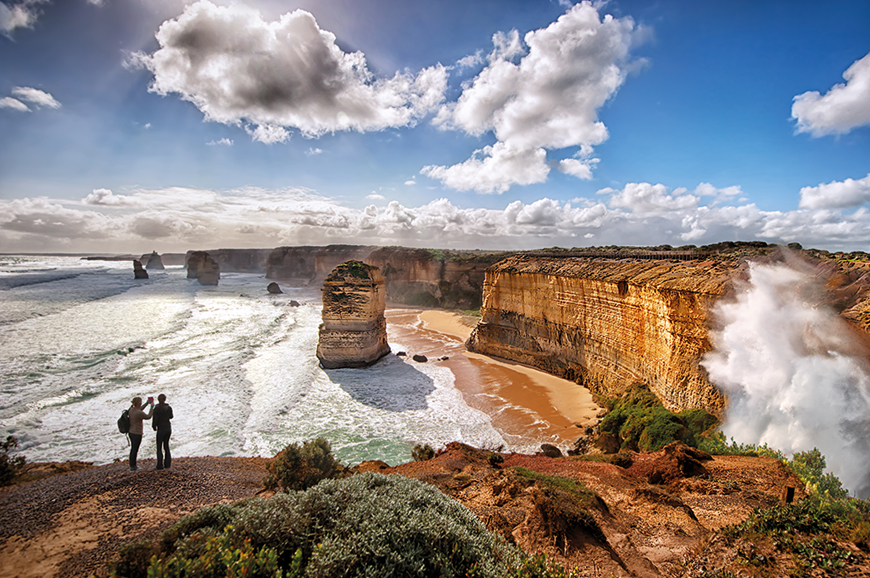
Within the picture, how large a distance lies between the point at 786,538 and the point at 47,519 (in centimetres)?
1135

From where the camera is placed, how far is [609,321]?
16391 millimetres

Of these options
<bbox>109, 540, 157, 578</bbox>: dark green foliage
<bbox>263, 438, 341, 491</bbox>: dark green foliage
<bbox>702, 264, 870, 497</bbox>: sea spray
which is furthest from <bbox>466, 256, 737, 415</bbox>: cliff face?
<bbox>109, 540, 157, 578</bbox>: dark green foliage

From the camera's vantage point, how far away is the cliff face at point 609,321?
447 inches

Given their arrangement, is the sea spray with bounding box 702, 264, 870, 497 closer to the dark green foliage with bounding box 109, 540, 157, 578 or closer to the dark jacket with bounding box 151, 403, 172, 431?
the dark green foliage with bounding box 109, 540, 157, 578

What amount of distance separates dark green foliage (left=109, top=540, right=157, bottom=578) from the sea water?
8344 mm

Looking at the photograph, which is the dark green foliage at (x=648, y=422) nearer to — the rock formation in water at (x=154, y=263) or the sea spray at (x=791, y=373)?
the sea spray at (x=791, y=373)

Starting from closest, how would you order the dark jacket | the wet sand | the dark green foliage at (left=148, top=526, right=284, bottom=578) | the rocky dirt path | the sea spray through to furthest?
Answer: the dark green foliage at (left=148, top=526, right=284, bottom=578), the rocky dirt path, the sea spray, the dark jacket, the wet sand

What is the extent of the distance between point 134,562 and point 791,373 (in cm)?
1322

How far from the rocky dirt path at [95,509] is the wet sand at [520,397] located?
10008mm

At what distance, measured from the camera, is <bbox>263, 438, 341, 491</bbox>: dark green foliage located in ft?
25.0

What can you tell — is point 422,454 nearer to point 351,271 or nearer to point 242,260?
point 351,271

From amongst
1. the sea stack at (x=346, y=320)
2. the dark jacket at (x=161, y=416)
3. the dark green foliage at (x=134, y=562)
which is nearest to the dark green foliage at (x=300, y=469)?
the dark jacket at (x=161, y=416)

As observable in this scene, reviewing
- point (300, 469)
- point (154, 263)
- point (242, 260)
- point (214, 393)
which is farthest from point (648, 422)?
point (154, 263)

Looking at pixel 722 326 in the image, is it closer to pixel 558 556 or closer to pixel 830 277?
pixel 830 277
